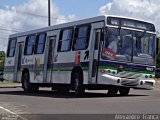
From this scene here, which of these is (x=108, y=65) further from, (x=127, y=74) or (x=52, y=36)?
(x=52, y=36)

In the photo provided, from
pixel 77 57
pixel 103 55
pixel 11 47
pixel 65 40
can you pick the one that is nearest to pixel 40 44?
pixel 65 40

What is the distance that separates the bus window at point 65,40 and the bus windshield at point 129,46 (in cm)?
323

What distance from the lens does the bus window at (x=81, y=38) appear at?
21172mm

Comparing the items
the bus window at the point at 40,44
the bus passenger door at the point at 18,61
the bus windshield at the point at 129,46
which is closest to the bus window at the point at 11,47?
the bus passenger door at the point at 18,61

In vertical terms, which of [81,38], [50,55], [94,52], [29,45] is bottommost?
[94,52]

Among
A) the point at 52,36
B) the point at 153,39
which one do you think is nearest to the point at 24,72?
the point at 52,36

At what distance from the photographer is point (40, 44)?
2612 centimetres

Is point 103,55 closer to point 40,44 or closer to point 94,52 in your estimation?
point 94,52

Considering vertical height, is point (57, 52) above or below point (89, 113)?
above

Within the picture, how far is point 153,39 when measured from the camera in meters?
21.4

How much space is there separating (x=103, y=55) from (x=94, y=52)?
23.0 inches

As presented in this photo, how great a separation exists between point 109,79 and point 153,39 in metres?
3.08

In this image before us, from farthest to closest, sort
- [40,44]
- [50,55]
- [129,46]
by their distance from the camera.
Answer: [40,44] < [50,55] < [129,46]

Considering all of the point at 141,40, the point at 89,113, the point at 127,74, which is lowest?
the point at 89,113
